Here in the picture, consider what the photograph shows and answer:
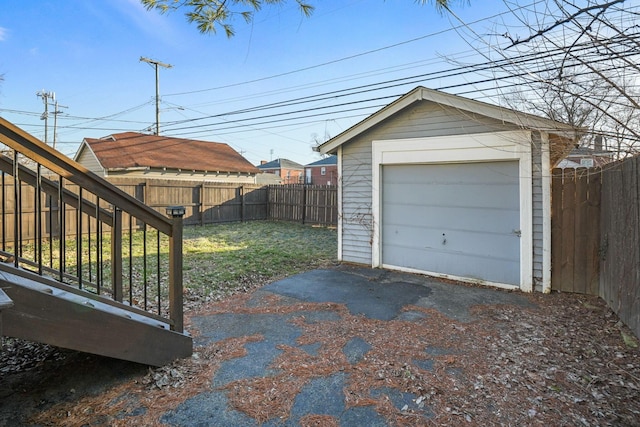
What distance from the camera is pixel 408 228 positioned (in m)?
6.30

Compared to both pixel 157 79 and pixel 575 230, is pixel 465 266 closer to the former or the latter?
pixel 575 230

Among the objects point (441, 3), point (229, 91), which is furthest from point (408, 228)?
point (229, 91)

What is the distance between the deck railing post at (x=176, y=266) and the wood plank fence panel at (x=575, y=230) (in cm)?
482

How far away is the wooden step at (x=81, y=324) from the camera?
1.88m

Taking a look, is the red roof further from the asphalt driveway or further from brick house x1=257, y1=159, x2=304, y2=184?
brick house x1=257, y1=159, x2=304, y2=184

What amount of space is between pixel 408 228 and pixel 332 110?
9.71 m

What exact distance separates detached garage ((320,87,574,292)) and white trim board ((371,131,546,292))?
14mm

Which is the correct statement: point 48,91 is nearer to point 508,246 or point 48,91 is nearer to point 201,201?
point 201,201

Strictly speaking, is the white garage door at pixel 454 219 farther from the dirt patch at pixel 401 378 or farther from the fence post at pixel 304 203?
the fence post at pixel 304 203

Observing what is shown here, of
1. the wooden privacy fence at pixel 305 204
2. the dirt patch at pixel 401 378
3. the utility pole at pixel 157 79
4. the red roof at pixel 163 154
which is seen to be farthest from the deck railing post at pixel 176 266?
the utility pole at pixel 157 79

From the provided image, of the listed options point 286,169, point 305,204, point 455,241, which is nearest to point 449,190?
point 455,241

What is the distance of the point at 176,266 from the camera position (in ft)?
9.43

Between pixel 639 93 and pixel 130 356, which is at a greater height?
pixel 639 93

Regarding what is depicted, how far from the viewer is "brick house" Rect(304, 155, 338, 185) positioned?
35469 mm
